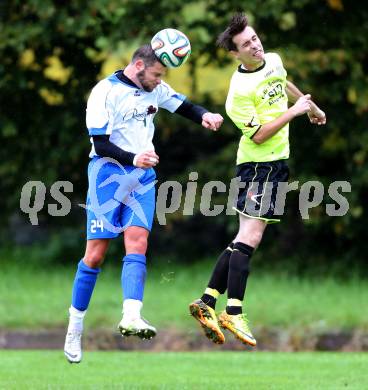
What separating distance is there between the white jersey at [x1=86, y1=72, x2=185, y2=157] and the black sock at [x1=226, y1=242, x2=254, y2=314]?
3.73ft

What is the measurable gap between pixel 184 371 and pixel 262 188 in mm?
2444

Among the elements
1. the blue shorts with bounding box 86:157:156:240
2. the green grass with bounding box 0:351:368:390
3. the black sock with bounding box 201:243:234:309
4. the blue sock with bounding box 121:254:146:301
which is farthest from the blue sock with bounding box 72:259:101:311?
the black sock with bounding box 201:243:234:309

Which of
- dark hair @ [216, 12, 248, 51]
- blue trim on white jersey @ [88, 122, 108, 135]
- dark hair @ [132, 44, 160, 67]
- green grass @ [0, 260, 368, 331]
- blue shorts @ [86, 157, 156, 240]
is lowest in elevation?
green grass @ [0, 260, 368, 331]

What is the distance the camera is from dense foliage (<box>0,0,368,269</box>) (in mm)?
14711

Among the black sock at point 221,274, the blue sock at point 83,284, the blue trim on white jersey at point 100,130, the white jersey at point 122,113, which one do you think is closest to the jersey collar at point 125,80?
the white jersey at point 122,113

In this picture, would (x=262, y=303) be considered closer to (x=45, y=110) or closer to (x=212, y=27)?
(x=212, y=27)

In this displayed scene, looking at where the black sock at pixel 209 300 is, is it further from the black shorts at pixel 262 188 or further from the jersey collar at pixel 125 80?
the jersey collar at pixel 125 80

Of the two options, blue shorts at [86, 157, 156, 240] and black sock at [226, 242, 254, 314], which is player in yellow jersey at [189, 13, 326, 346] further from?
blue shorts at [86, 157, 156, 240]

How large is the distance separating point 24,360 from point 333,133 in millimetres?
6340

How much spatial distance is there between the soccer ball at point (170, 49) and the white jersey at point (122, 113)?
343 millimetres

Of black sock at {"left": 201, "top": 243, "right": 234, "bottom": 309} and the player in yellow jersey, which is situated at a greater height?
the player in yellow jersey

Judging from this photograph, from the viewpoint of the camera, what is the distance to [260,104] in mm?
8664

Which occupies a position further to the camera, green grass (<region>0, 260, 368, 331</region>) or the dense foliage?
the dense foliage

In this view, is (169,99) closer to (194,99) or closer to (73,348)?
(73,348)
